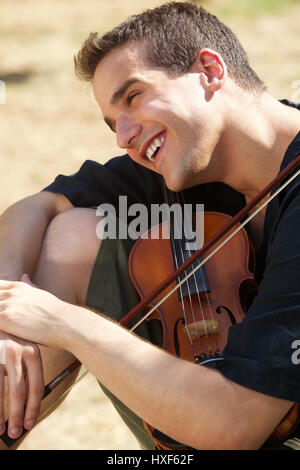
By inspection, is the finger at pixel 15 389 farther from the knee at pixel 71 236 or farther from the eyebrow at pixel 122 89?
the eyebrow at pixel 122 89

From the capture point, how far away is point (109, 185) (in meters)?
2.15

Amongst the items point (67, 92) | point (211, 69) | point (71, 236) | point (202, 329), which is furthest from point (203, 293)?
point (67, 92)

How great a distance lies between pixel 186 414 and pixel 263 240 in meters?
0.66

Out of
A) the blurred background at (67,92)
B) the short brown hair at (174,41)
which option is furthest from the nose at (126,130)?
the blurred background at (67,92)

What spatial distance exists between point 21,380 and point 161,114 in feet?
2.57

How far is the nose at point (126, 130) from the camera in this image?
6.16ft

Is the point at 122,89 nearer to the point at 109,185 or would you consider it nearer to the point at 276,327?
the point at 109,185

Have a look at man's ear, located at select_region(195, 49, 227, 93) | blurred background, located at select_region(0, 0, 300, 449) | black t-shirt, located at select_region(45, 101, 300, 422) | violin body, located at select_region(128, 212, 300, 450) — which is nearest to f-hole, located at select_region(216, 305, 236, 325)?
violin body, located at select_region(128, 212, 300, 450)

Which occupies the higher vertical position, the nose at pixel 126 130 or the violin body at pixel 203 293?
the nose at pixel 126 130

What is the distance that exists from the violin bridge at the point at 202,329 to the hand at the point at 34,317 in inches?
13.5

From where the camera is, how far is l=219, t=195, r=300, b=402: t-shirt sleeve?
49.7 inches

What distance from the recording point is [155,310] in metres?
1.76
